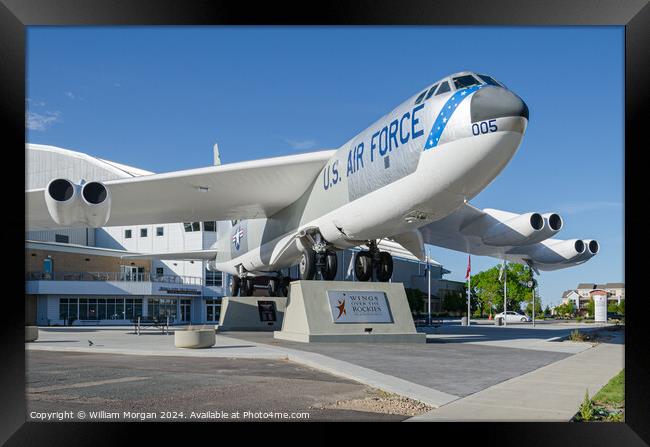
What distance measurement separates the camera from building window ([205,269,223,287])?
54.6m

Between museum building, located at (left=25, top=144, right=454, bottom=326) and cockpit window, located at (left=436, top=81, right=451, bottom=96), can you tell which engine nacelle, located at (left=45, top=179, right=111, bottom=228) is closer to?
cockpit window, located at (left=436, top=81, right=451, bottom=96)

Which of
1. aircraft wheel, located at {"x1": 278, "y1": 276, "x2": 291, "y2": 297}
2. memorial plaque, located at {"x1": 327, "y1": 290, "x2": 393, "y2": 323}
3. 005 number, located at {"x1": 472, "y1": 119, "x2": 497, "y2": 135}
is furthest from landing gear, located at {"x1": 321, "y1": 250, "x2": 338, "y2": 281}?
aircraft wheel, located at {"x1": 278, "y1": 276, "x2": 291, "y2": 297}

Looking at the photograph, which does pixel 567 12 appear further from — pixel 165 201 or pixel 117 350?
pixel 165 201

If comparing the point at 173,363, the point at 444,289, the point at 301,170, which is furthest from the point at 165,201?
the point at 444,289

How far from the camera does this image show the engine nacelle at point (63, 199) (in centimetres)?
1388

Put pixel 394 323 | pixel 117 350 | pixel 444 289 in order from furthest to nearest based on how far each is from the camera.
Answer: pixel 444 289, pixel 394 323, pixel 117 350

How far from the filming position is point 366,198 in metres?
16.2

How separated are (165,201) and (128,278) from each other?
102ft

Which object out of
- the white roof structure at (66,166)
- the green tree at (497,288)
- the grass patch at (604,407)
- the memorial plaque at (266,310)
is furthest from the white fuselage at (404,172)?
the green tree at (497,288)

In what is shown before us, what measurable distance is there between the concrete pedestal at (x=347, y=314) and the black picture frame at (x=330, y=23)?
10177mm

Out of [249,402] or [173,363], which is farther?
[173,363]

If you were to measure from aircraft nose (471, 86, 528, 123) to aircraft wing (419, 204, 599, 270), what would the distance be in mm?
9134

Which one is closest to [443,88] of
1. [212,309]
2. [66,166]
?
[212,309]

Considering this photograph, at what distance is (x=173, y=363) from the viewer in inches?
442
